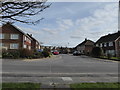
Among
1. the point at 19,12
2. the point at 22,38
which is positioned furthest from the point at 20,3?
the point at 22,38

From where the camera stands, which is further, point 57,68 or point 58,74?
point 57,68

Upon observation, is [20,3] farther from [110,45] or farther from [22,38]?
[110,45]

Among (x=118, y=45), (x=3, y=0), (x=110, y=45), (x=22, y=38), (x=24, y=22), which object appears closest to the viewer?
(x=3, y=0)

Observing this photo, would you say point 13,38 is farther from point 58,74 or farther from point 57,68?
point 58,74

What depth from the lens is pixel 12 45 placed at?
3469 cm

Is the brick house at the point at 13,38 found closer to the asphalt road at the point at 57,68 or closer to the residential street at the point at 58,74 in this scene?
the asphalt road at the point at 57,68

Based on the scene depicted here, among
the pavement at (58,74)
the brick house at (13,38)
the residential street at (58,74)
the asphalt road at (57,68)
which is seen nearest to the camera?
the pavement at (58,74)

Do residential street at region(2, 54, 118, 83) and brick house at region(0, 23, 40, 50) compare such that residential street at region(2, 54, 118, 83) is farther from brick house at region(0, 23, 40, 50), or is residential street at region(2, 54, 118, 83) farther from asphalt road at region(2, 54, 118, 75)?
brick house at region(0, 23, 40, 50)

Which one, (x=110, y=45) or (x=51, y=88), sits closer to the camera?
(x=51, y=88)

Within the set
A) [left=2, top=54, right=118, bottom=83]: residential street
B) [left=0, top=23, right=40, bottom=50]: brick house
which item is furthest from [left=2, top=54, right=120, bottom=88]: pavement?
[left=0, top=23, right=40, bottom=50]: brick house

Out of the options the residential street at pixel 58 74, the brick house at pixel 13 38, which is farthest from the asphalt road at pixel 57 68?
the brick house at pixel 13 38

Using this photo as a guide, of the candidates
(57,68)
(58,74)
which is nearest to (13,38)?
(57,68)

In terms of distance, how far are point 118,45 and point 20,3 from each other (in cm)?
4197

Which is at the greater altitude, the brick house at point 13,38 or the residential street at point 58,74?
the brick house at point 13,38
